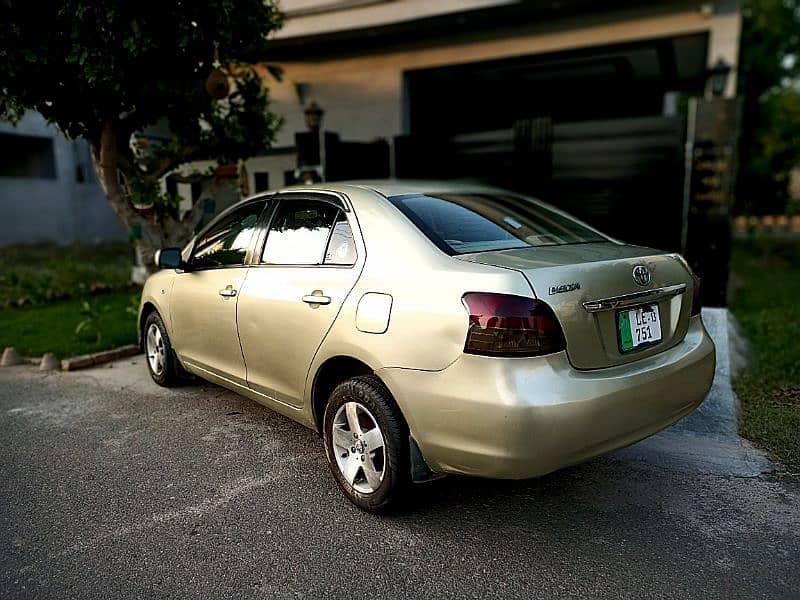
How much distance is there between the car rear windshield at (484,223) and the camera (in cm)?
312

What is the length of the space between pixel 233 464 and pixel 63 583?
1185 mm

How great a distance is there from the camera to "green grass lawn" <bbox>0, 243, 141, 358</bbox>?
21.6 feet

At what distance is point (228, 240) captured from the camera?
423 centimetres

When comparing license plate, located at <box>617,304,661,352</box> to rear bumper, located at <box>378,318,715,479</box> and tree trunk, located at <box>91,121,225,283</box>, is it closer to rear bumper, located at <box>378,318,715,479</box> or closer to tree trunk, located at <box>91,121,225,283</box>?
rear bumper, located at <box>378,318,715,479</box>

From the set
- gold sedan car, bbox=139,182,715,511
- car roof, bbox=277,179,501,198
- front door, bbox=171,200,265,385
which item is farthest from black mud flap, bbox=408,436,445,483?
front door, bbox=171,200,265,385

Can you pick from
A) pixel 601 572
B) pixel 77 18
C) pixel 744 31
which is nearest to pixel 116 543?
pixel 601 572

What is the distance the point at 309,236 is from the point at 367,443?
123 centimetres

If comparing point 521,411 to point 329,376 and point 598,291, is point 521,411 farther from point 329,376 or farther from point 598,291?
point 329,376

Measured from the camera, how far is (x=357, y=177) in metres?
8.73

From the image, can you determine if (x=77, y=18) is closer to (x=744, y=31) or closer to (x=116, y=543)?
(x=116, y=543)

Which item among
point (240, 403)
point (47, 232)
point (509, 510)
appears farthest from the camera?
point (47, 232)

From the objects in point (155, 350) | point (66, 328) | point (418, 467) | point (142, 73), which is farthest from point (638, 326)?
point (66, 328)

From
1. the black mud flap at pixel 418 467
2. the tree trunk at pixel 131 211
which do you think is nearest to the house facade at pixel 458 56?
the tree trunk at pixel 131 211

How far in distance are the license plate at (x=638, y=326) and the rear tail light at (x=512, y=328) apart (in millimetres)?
391
